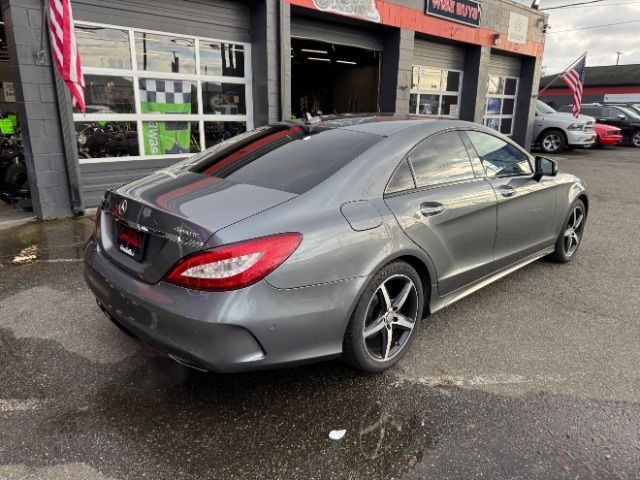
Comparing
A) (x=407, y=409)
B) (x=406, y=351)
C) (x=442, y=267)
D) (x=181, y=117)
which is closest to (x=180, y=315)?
(x=407, y=409)

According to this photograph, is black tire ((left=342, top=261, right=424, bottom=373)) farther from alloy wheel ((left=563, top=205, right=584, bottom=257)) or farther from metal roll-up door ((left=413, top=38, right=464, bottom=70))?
metal roll-up door ((left=413, top=38, right=464, bottom=70))

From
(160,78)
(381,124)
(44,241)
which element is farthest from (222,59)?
(381,124)

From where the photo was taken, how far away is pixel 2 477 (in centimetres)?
202

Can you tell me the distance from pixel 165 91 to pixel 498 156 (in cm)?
581

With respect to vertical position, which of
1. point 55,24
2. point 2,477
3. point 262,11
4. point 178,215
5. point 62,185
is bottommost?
point 2,477

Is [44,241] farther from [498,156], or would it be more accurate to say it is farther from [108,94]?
[498,156]

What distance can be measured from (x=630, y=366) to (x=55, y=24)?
268 inches

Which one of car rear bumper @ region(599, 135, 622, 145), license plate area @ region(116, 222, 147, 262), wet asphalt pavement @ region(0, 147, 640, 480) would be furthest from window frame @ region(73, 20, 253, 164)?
car rear bumper @ region(599, 135, 622, 145)

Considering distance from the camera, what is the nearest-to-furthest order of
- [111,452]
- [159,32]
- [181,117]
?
[111,452] → [159,32] → [181,117]

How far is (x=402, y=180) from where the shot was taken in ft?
9.48

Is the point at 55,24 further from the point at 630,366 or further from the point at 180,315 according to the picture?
the point at 630,366

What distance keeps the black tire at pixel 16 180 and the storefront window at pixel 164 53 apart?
2.34 m

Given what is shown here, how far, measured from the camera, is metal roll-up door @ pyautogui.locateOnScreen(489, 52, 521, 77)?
14.8 meters

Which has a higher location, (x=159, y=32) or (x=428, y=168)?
(x=159, y=32)
